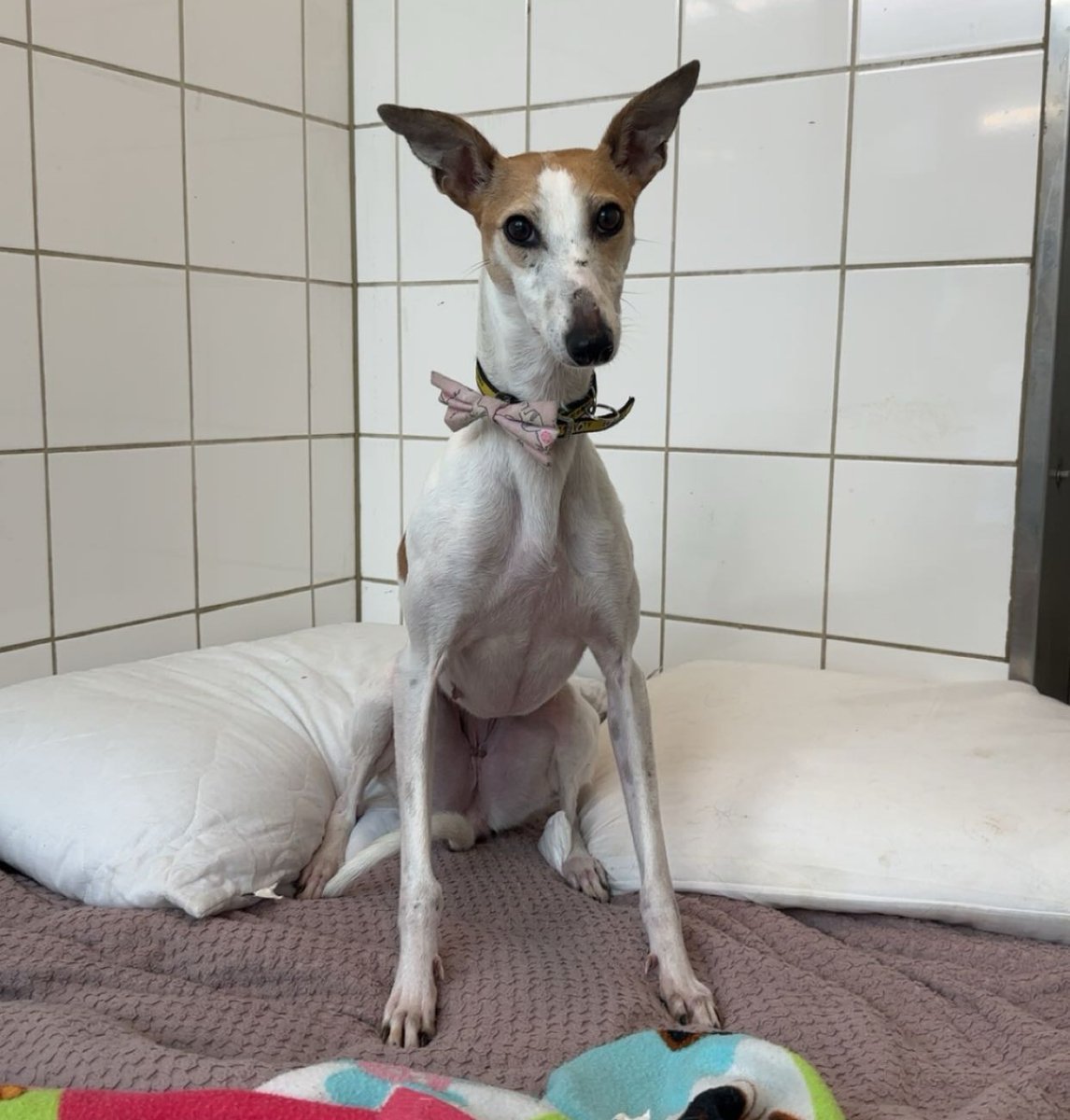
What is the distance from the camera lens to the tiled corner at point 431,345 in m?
2.18

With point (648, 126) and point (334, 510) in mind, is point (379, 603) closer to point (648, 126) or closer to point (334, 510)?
point (334, 510)

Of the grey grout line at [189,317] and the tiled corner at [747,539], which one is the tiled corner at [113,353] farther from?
the tiled corner at [747,539]

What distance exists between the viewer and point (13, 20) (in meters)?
1.62

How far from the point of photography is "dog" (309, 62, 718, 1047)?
119 cm

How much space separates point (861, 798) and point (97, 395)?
136cm

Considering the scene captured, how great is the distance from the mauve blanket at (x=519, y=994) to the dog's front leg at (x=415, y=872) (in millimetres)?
30

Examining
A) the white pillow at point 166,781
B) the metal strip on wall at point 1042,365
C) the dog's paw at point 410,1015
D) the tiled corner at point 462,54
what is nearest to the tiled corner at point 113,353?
the white pillow at point 166,781

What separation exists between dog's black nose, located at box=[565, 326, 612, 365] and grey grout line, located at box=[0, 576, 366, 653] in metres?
1.12

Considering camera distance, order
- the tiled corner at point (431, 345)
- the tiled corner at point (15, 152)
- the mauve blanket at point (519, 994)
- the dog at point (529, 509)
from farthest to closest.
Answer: the tiled corner at point (431, 345) → the tiled corner at point (15, 152) → the dog at point (529, 509) → the mauve blanket at point (519, 994)

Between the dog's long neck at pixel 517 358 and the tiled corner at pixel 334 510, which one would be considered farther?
the tiled corner at pixel 334 510

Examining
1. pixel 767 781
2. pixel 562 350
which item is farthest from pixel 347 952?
pixel 562 350

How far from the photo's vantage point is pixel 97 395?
1799 mm

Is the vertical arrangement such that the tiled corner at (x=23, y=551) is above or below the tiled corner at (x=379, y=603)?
above

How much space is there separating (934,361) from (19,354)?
1458 mm
